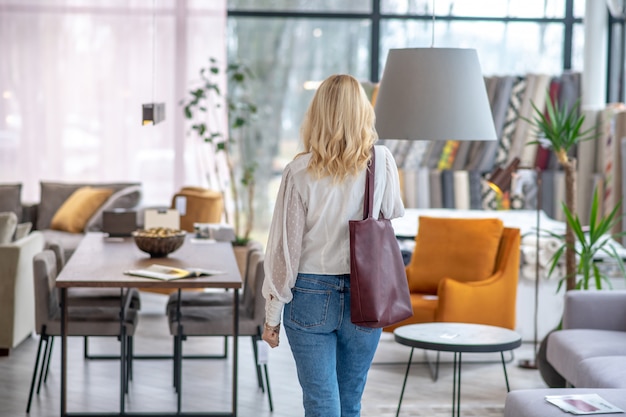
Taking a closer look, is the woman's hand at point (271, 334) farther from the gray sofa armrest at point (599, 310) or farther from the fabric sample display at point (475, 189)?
the fabric sample display at point (475, 189)

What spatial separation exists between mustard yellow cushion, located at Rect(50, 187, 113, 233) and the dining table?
2529 millimetres

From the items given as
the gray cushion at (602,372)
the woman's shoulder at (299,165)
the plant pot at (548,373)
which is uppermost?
the woman's shoulder at (299,165)

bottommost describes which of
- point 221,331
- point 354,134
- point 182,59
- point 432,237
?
point 221,331

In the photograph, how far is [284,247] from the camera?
3104mm

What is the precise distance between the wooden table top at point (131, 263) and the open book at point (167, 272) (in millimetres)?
41

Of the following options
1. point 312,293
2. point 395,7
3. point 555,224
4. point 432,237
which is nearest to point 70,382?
point 432,237

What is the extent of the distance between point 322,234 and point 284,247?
129 mm

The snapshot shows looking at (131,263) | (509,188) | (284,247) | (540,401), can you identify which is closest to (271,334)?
(284,247)

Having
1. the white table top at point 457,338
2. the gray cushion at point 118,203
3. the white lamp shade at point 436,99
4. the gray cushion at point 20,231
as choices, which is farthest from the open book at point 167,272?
the gray cushion at point 118,203

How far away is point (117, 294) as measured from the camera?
17.6ft

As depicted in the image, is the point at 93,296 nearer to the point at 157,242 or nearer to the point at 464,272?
the point at 157,242

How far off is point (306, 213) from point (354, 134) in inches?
11.5

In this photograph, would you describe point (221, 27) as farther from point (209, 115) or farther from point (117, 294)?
point (117, 294)

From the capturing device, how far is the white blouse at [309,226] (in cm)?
311
